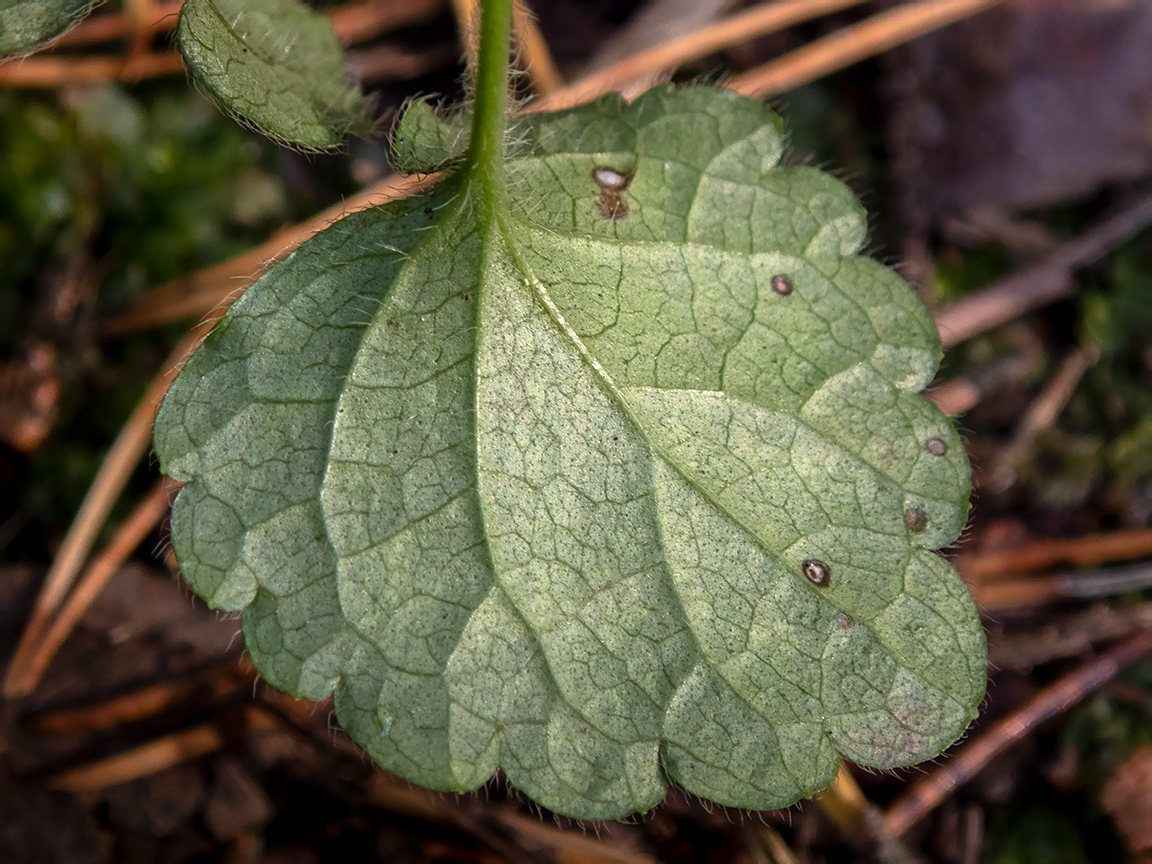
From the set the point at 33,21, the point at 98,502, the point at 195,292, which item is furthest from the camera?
the point at 195,292

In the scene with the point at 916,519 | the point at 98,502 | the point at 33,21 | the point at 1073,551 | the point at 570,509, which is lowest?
the point at 1073,551

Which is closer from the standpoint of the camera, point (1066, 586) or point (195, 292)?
point (1066, 586)

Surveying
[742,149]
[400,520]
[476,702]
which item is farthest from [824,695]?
[742,149]

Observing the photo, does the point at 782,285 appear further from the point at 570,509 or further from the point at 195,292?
the point at 195,292

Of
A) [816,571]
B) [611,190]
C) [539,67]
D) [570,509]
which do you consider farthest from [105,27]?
[816,571]

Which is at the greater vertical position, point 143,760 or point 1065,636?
point 143,760

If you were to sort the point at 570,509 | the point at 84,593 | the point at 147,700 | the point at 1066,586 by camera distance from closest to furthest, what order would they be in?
the point at 570,509, the point at 147,700, the point at 84,593, the point at 1066,586
